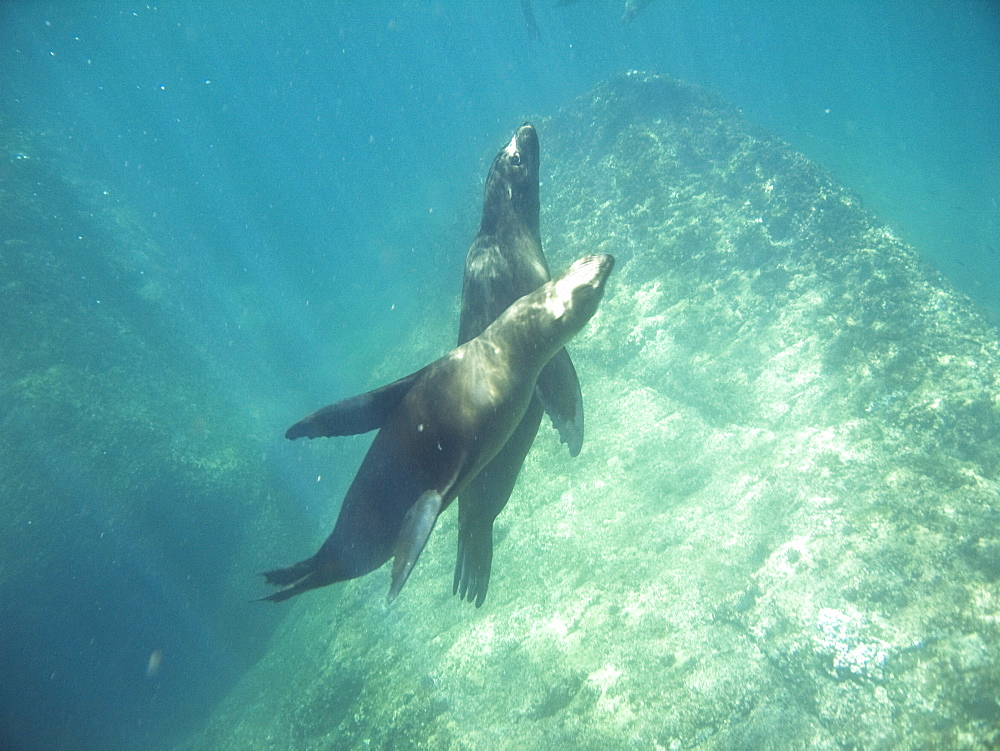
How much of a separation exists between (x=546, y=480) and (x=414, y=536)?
701 centimetres

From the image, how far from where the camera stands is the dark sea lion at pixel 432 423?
243 cm

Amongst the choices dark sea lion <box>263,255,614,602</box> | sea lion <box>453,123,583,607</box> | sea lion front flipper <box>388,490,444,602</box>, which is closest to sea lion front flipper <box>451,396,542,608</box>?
sea lion <box>453,123,583,607</box>

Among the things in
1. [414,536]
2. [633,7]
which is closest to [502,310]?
[414,536]

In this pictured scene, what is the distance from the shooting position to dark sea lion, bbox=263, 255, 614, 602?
243cm

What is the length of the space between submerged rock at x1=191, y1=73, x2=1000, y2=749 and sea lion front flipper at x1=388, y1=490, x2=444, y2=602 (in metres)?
4.73

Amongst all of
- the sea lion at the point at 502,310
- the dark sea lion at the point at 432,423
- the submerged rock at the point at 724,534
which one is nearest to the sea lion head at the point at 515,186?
the sea lion at the point at 502,310

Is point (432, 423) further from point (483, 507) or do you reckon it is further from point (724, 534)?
point (724, 534)

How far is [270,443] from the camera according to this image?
15227 mm

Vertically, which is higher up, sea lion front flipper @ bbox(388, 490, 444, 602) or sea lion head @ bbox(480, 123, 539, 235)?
sea lion head @ bbox(480, 123, 539, 235)

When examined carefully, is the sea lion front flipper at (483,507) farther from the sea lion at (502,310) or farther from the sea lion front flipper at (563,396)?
the sea lion front flipper at (563,396)

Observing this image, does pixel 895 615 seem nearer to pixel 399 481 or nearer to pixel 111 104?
pixel 399 481

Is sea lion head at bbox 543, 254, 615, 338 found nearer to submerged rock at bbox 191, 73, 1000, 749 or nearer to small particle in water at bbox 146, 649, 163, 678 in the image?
submerged rock at bbox 191, 73, 1000, 749

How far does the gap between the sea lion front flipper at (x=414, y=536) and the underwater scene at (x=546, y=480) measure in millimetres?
23

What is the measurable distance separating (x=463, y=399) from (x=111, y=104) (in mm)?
70207
